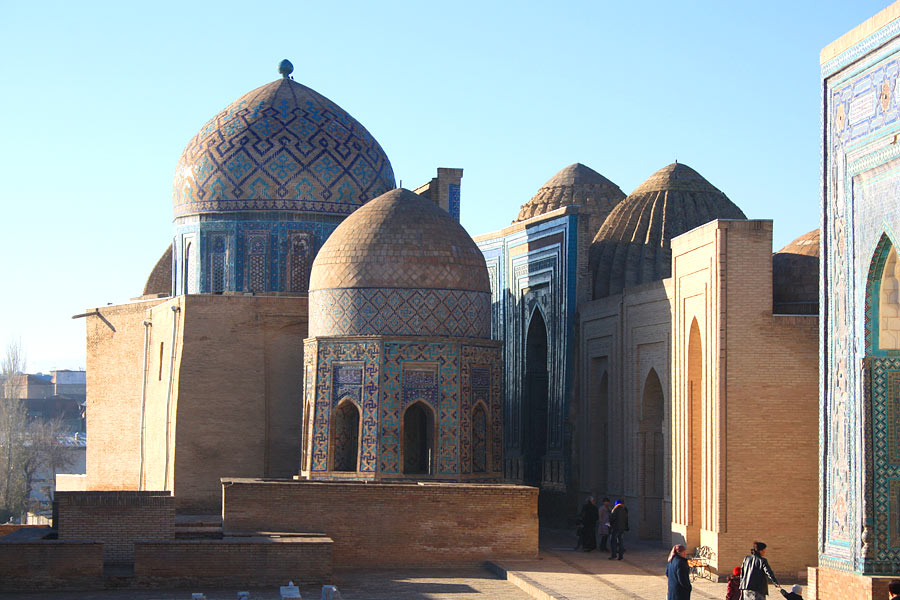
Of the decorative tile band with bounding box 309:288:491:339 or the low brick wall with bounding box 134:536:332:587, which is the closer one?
the low brick wall with bounding box 134:536:332:587

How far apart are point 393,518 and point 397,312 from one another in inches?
131

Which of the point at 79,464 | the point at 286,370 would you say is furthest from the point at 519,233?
the point at 79,464

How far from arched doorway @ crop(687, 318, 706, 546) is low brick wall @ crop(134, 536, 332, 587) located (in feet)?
13.9

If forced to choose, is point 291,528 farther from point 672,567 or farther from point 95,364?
point 95,364

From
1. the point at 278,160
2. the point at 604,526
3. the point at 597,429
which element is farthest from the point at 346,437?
the point at 278,160

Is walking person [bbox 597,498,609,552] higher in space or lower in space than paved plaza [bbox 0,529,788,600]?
higher

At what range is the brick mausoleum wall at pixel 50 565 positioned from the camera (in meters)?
14.4

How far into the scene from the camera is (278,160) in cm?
2270

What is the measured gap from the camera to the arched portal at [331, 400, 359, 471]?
18.7 metres

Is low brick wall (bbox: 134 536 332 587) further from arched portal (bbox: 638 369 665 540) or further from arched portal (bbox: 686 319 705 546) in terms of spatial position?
arched portal (bbox: 638 369 665 540)

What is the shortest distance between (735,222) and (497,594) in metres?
4.74

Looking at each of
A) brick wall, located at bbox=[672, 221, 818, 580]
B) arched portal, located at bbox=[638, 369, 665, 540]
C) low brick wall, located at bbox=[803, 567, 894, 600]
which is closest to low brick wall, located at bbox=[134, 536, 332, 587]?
brick wall, located at bbox=[672, 221, 818, 580]

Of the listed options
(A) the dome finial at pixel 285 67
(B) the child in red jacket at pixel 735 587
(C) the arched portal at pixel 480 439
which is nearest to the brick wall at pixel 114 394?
(A) the dome finial at pixel 285 67

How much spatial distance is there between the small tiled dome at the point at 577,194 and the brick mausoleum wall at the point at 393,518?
9707mm
